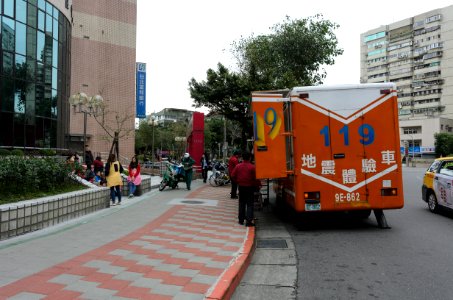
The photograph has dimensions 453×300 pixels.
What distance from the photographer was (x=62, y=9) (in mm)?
27688

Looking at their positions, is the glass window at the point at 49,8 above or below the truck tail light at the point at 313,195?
above

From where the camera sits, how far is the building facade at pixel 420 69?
90875 mm

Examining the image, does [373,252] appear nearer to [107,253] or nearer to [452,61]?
[107,253]

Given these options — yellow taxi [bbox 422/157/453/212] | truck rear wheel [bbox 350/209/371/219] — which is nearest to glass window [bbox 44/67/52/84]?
truck rear wheel [bbox 350/209/371/219]

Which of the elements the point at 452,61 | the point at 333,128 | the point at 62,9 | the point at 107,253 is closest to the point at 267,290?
the point at 107,253

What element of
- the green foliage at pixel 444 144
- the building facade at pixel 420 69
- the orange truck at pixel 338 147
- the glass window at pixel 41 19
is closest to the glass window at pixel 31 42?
the glass window at pixel 41 19

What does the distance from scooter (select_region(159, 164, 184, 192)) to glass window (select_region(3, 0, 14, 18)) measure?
12.3m

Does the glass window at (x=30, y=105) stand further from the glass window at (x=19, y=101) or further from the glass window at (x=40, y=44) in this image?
the glass window at (x=40, y=44)

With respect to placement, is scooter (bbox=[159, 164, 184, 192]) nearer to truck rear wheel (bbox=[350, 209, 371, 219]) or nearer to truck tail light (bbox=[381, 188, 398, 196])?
truck rear wheel (bbox=[350, 209, 371, 219])

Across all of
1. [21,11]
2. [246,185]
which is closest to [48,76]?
[21,11]

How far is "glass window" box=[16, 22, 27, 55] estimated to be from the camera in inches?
885

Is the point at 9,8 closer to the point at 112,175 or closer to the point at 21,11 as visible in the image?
the point at 21,11

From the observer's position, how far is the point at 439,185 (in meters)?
11.5

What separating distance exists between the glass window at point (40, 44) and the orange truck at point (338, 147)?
19.8 m
